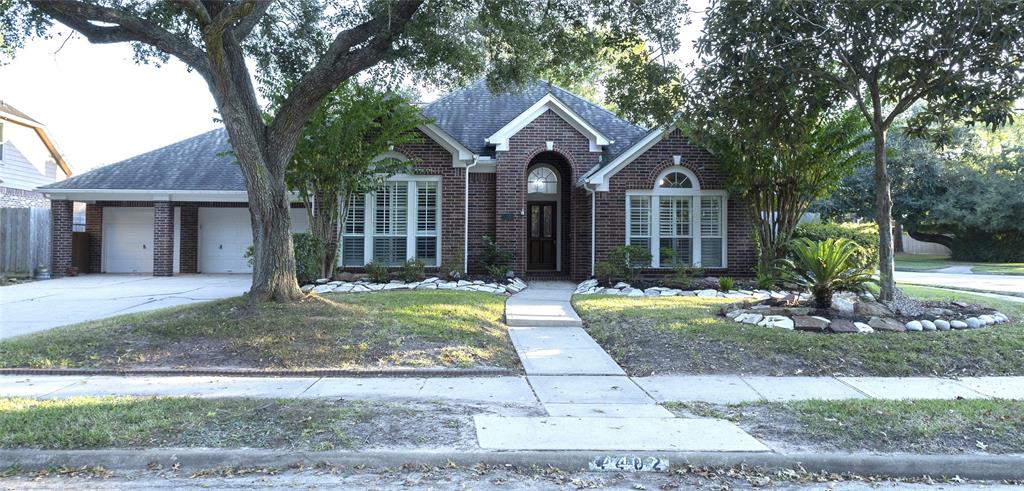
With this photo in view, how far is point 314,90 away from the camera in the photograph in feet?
32.0

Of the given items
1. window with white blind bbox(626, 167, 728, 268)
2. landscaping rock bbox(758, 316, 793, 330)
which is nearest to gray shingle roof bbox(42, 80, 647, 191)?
window with white blind bbox(626, 167, 728, 268)

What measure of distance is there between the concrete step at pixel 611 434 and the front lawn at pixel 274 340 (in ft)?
7.64

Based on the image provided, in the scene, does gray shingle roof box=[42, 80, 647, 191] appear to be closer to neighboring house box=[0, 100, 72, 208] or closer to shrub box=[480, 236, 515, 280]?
shrub box=[480, 236, 515, 280]

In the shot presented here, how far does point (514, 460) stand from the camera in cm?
455

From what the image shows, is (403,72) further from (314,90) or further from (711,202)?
(711,202)

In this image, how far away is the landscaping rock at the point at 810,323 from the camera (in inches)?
350

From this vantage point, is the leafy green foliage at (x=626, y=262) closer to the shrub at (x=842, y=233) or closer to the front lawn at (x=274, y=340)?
the shrub at (x=842, y=233)

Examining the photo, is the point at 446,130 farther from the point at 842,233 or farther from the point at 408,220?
the point at 842,233

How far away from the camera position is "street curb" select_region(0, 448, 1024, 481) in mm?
4449

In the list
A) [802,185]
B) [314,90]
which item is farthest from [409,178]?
[802,185]

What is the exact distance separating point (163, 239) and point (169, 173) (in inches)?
84.9

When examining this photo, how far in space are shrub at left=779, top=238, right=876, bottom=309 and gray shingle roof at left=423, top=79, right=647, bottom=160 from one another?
24.6ft

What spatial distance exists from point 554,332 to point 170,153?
16.8m

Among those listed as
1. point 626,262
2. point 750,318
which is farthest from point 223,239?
point 750,318
